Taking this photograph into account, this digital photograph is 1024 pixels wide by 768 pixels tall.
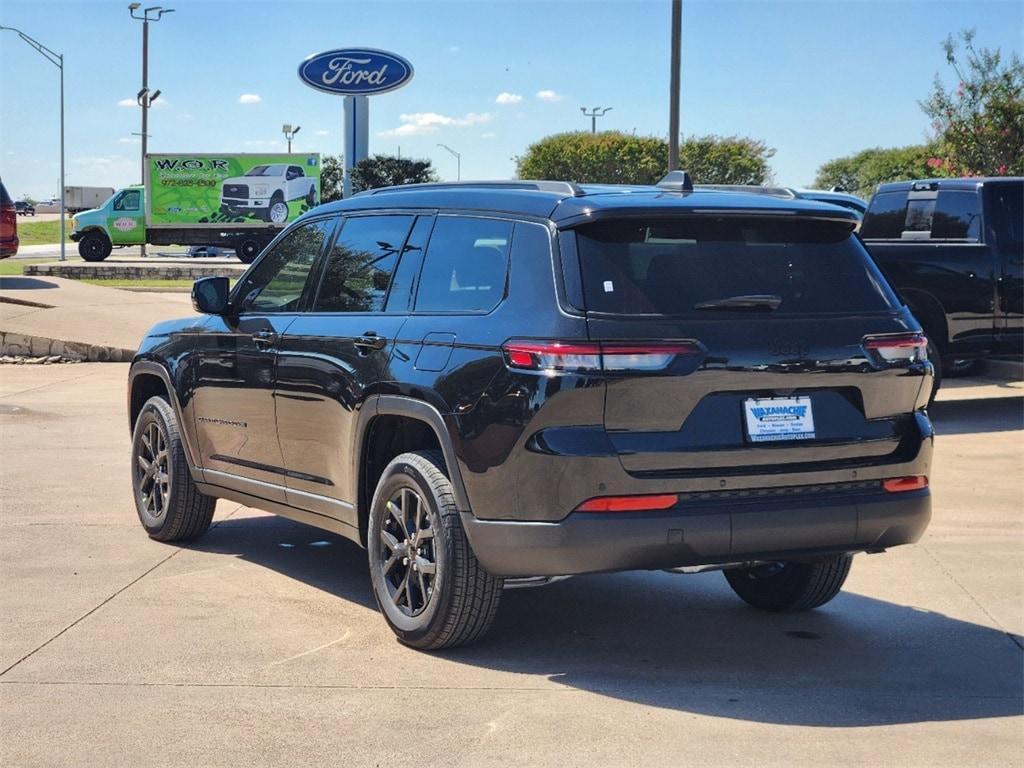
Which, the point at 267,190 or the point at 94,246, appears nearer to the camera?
the point at 94,246

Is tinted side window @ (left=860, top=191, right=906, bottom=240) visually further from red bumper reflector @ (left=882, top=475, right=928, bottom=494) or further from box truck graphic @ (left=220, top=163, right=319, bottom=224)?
box truck graphic @ (left=220, top=163, right=319, bottom=224)

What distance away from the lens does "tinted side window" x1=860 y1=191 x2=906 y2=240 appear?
44.9 ft

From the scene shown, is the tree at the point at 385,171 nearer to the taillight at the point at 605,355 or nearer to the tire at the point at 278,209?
the tire at the point at 278,209

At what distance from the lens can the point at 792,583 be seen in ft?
20.7

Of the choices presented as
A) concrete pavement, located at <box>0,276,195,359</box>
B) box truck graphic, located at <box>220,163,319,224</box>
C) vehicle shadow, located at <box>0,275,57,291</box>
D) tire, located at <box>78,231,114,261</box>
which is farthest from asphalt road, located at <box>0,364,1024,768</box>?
box truck graphic, located at <box>220,163,319,224</box>

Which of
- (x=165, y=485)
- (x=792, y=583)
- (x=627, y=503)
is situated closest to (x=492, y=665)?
(x=627, y=503)

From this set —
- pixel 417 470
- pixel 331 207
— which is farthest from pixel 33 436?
pixel 417 470

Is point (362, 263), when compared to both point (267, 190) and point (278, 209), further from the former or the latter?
point (267, 190)

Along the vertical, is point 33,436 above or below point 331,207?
below

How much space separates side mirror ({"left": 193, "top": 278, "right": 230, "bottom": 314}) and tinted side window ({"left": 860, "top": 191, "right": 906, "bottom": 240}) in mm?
8028

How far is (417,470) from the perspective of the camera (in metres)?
5.52

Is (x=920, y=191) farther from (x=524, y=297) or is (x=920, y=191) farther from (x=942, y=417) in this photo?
(x=524, y=297)

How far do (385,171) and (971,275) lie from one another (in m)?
25.1

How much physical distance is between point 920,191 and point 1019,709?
9.16 metres
